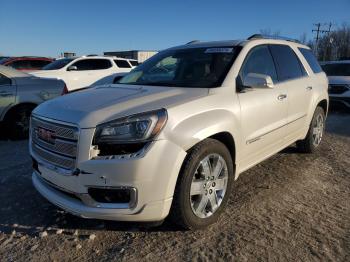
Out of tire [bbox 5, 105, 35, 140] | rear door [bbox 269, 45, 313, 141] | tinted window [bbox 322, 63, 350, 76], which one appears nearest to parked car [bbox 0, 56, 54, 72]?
tire [bbox 5, 105, 35, 140]

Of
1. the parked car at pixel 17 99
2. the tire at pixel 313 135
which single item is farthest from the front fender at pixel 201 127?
the parked car at pixel 17 99

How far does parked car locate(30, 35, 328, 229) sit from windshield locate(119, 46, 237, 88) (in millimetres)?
13

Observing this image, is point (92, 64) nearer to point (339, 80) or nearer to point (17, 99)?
point (17, 99)

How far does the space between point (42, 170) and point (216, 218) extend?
5.45ft

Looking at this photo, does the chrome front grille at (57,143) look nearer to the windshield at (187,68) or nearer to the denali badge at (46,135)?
the denali badge at (46,135)

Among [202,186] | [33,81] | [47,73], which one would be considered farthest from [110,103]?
[47,73]

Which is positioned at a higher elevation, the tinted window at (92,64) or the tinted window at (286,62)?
the tinted window at (286,62)

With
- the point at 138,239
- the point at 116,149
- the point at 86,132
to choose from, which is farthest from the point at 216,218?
the point at 86,132

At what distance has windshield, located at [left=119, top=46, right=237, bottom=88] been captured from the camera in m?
4.02

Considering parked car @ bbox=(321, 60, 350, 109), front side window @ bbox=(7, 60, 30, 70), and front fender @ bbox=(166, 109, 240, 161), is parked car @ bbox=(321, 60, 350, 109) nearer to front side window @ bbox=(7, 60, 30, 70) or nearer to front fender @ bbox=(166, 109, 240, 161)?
front fender @ bbox=(166, 109, 240, 161)

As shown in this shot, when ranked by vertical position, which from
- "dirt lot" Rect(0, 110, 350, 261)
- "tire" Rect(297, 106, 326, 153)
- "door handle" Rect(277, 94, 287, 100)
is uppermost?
"door handle" Rect(277, 94, 287, 100)

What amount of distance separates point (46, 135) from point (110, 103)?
638 mm

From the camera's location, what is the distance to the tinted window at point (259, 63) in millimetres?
4238

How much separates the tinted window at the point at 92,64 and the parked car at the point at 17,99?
6139mm
